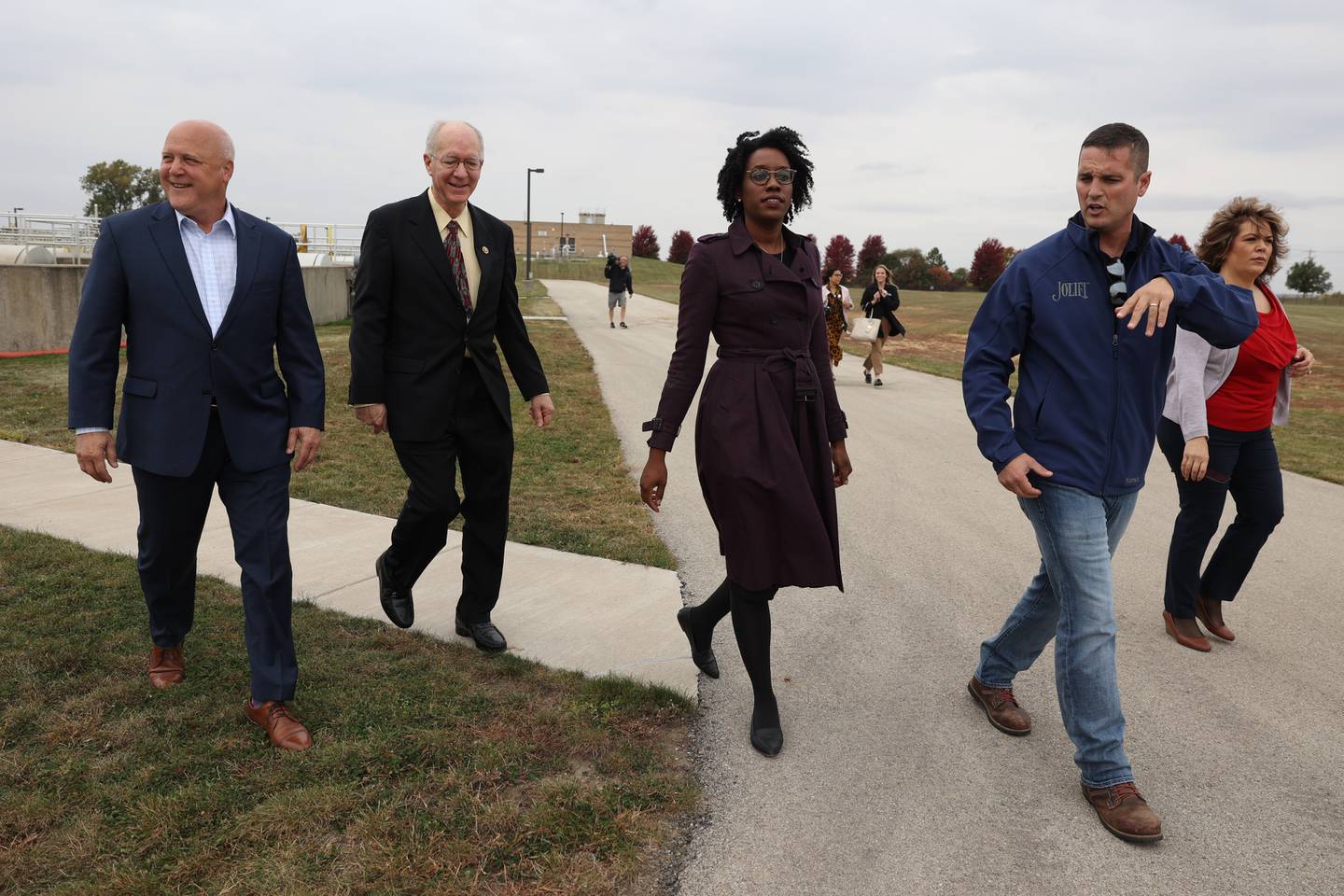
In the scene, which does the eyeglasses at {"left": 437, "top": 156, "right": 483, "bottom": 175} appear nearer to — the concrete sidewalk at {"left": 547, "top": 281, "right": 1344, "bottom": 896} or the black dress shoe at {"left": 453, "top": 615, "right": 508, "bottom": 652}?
the black dress shoe at {"left": 453, "top": 615, "right": 508, "bottom": 652}

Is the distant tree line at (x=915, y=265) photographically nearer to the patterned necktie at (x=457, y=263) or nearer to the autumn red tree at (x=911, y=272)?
the autumn red tree at (x=911, y=272)

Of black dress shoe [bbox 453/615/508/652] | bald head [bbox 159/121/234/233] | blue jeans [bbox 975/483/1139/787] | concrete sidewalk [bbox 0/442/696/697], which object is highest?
bald head [bbox 159/121/234/233]

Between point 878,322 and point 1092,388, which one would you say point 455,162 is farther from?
point 878,322

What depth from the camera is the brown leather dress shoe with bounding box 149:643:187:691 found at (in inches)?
145

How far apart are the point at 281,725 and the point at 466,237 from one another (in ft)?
6.58

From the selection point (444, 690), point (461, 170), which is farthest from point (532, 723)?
point (461, 170)

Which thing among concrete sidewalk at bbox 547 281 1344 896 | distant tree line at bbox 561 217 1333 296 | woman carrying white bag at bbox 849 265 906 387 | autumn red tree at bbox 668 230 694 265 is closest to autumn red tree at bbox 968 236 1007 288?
distant tree line at bbox 561 217 1333 296

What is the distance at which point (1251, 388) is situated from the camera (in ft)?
14.3

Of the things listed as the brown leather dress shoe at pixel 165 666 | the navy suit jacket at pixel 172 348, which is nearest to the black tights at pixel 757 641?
the navy suit jacket at pixel 172 348

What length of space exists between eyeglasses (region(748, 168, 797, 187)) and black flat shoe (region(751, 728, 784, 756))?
1.96 meters

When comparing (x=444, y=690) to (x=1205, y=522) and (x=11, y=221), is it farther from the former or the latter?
(x=11, y=221)

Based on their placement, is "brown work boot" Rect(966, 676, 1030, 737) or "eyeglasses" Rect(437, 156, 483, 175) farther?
Answer: "eyeglasses" Rect(437, 156, 483, 175)

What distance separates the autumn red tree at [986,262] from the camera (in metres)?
55.3

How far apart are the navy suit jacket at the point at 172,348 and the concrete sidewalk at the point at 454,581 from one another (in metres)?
1.39
